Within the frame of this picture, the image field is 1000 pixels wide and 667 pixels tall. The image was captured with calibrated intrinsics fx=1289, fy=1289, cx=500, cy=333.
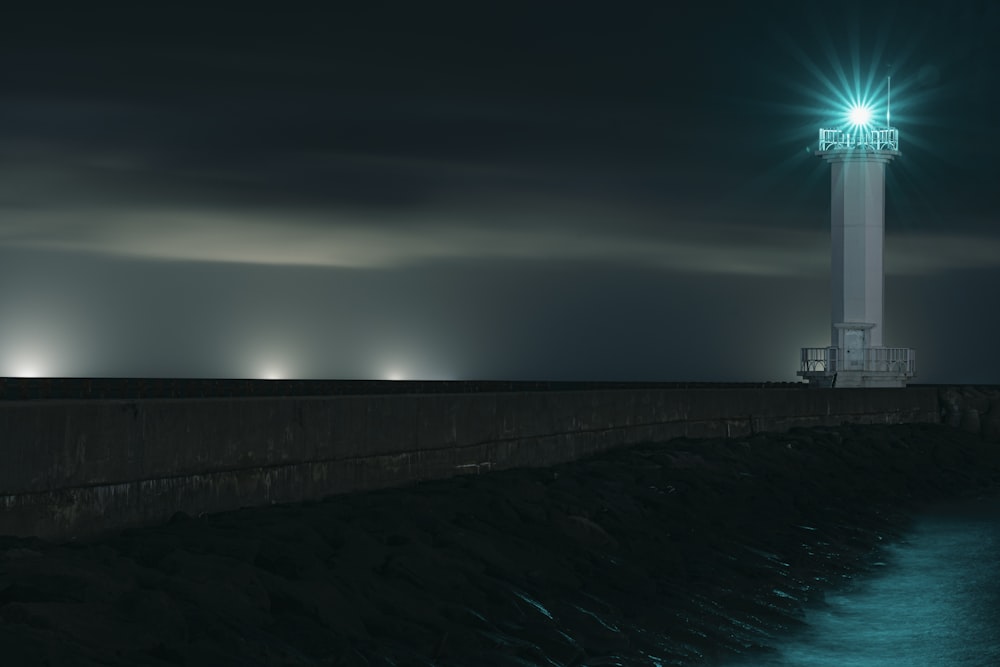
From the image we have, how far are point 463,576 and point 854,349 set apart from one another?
3001 centimetres

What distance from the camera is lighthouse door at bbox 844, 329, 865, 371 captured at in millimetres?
37969

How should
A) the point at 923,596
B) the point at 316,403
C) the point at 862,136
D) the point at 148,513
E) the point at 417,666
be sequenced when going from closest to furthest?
1. the point at 417,666
2. the point at 148,513
3. the point at 316,403
4. the point at 923,596
5. the point at 862,136

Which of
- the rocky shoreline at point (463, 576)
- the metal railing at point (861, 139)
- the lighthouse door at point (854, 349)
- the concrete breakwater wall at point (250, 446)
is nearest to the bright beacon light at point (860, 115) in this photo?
the metal railing at point (861, 139)

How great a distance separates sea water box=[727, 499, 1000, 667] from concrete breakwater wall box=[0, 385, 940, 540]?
424 centimetres

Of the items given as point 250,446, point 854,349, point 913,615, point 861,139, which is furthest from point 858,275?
point 250,446

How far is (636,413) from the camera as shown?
19938 millimetres

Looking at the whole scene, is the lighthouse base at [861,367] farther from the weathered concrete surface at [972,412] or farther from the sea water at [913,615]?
the sea water at [913,615]

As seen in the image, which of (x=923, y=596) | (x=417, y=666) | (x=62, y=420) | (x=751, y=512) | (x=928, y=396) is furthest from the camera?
(x=928, y=396)

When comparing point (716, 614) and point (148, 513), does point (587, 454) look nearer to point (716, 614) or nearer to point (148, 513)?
point (716, 614)

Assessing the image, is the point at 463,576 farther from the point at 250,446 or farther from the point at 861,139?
the point at 861,139

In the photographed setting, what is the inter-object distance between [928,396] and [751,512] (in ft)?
64.4

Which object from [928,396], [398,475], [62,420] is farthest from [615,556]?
[928,396]

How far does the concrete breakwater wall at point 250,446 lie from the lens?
879 cm

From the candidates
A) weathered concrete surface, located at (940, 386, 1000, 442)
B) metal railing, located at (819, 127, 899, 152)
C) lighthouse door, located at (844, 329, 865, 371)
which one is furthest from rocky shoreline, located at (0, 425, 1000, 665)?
metal railing, located at (819, 127, 899, 152)
